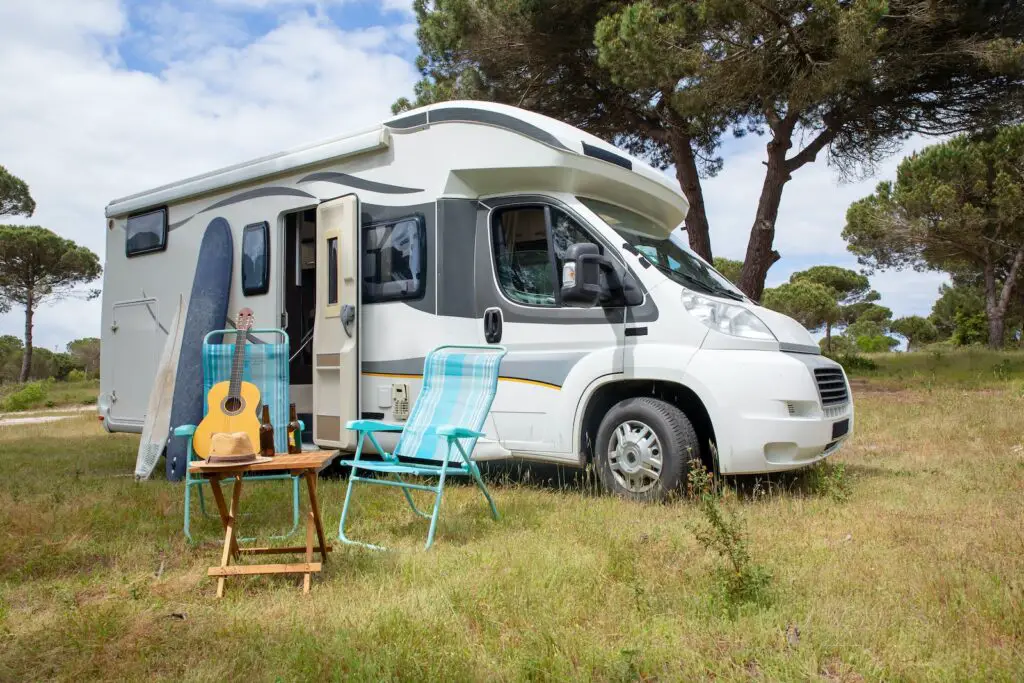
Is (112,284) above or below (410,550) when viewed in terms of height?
above

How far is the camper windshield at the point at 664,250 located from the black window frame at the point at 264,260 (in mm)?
2843

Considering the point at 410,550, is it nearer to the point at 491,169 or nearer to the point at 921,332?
the point at 491,169

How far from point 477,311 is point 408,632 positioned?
3.15 metres

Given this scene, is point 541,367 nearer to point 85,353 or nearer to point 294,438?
point 294,438

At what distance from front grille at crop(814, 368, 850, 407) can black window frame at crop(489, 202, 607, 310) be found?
61.8 inches

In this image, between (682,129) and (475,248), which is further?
(682,129)

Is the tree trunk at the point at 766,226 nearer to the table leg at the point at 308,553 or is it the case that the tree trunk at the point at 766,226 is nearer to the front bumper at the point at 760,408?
the front bumper at the point at 760,408

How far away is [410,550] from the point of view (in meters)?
3.98

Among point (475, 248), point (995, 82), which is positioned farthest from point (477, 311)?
point (995, 82)

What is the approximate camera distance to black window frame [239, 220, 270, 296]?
6863mm

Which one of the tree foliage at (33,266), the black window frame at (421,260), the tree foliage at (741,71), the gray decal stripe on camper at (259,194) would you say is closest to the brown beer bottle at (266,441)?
the black window frame at (421,260)

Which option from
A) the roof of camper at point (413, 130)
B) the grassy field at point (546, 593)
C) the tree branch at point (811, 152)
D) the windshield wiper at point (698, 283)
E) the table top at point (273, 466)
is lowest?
the grassy field at point (546, 593)

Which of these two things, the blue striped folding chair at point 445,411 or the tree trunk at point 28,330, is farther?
the tree trunk at point 28,330

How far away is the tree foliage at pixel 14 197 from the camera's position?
29.0 meters
